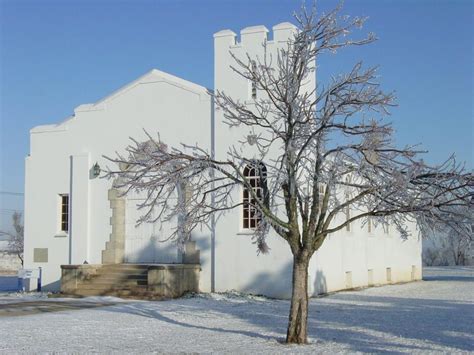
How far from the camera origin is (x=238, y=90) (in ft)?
73.3

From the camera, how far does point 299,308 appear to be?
1255 centimetres

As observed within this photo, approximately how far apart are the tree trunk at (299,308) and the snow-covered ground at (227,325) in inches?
12.4

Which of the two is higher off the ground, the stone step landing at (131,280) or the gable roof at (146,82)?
the gable roof at (146,82)

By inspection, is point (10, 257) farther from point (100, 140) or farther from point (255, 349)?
point (255, 349)

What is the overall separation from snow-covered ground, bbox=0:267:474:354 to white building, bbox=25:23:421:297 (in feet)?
4.20

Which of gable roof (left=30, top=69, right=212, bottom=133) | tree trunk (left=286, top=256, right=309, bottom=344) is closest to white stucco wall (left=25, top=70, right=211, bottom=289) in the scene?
gable roof (left=30, top=69, right=212, bottom=133)

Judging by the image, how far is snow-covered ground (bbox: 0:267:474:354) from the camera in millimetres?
12195

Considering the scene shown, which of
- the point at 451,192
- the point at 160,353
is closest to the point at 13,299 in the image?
the point at 160,353

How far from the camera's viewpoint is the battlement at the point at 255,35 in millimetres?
21759

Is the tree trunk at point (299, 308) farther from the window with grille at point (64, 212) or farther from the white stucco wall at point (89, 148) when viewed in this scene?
the window with grille at point (64, 212)

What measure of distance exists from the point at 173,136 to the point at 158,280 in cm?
496

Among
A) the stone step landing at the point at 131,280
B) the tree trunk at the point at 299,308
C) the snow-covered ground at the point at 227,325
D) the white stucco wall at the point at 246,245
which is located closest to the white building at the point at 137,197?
the white stucco wall at the point at 246,245

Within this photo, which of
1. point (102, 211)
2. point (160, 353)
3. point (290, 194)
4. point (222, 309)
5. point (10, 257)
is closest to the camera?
point (160, 353)

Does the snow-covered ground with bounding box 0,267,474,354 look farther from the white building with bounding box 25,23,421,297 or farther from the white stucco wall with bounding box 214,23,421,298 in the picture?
the white building with bounding box 25,23,421,297
